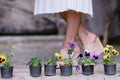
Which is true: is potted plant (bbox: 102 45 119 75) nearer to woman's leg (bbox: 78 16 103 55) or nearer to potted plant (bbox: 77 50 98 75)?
potted plant (bbox: 77 50 98 75)

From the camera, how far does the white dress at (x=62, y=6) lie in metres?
2.34

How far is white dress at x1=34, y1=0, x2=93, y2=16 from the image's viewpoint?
92.0 inches

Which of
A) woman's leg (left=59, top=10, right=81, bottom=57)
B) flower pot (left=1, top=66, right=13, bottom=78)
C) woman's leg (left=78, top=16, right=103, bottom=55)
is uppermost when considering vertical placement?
woman's leg (left=59, top=10, right=81, bottom=57)

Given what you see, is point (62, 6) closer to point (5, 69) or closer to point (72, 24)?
point (72, 24)

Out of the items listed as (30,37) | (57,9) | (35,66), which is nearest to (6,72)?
(35,66)

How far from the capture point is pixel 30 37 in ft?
16.4

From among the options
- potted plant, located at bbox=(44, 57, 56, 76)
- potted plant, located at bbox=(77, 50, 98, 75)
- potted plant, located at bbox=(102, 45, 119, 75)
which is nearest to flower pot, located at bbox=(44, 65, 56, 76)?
potted plant, located at bbox=(44, 57, 56, 76)

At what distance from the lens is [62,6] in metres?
2.35

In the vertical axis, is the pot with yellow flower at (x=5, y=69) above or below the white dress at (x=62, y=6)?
below

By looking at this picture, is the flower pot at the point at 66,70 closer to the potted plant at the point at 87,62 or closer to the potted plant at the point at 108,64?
the potted plant at the point at 87,62

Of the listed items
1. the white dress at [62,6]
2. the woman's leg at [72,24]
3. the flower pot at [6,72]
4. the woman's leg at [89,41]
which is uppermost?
the white dress at [62,6]

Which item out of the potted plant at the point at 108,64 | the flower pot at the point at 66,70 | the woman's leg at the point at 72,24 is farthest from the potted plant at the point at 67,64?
the potted plant at the point at 108,64

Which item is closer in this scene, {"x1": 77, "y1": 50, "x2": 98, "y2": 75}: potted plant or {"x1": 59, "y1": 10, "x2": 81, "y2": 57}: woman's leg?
{"x1": 77, "y1": 50, "x2": 98, "y2": 75}: potted plant

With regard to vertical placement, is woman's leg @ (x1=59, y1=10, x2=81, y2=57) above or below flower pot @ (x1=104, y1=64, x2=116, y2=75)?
above
